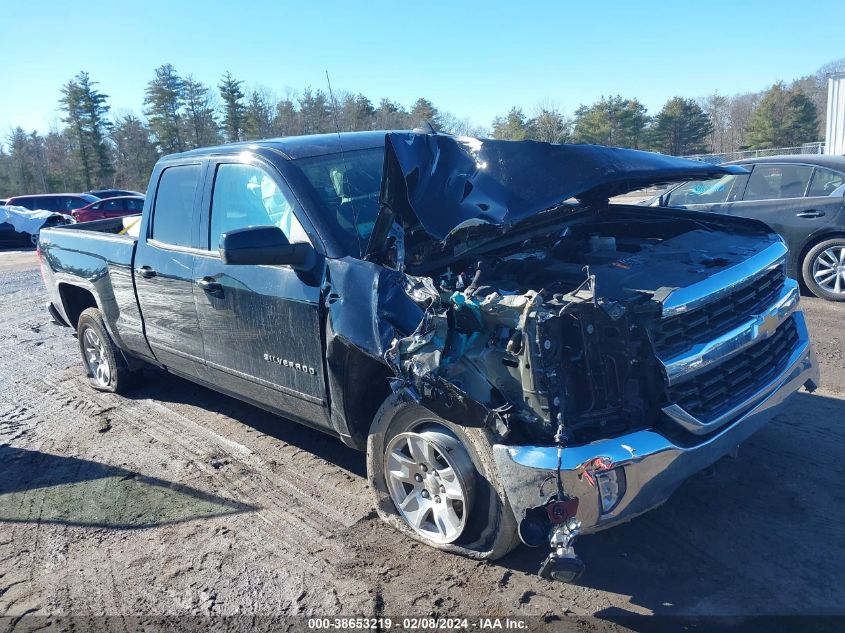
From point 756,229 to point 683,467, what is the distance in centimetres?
200

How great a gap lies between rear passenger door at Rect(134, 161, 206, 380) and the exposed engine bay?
2.13 metres

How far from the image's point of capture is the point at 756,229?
13.6 ft

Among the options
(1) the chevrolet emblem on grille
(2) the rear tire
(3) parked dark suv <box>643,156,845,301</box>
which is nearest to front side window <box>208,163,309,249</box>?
(2) the rear tire

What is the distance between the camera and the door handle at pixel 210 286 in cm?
425

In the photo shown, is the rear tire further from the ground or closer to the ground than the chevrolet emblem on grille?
closer to the ground

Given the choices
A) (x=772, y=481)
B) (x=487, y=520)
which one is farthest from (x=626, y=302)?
(x=772, y=481)

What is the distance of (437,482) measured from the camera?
3.20 meters

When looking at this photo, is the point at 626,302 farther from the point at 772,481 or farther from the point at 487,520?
the point at 772,481

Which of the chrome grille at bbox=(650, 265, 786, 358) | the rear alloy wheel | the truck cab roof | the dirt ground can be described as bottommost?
the dirt ground

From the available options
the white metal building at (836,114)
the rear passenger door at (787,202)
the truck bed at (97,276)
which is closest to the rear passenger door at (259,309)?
the truck bed at (97,276)

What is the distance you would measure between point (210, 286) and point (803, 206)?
6.78 m

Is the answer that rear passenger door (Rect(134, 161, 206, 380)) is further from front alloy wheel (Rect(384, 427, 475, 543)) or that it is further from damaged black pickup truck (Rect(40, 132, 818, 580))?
front alloy wheel (Rect(384, 427, 475, 543))

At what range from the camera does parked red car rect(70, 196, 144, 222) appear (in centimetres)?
2350

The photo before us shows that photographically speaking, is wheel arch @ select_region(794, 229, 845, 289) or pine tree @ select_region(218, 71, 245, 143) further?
pine tree @ select_region(218, 71, 245, 143)
